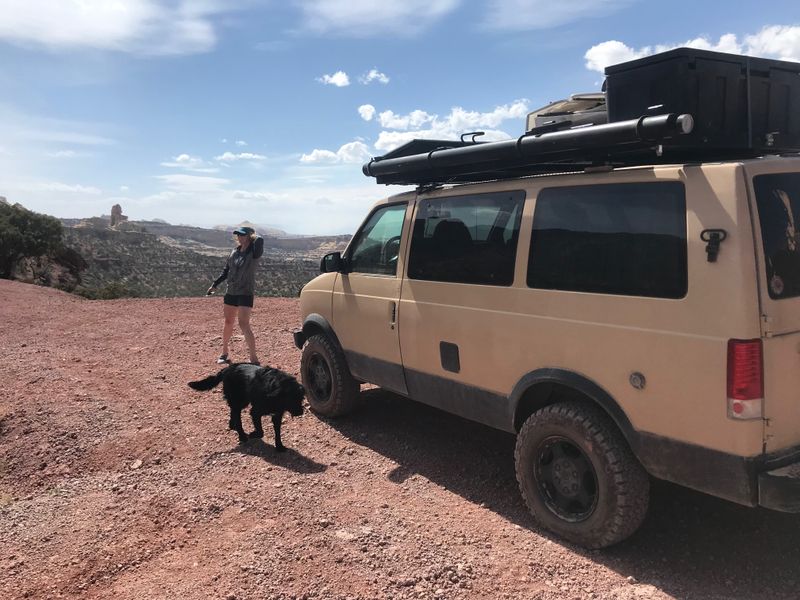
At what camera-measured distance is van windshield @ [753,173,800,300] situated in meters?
2.80

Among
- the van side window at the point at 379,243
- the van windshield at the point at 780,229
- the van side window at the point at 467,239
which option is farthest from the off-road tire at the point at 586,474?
the van side window at the point at 379,243

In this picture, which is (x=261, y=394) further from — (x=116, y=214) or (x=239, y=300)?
(x=116, y=214)

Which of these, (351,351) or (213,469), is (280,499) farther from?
(351,351)

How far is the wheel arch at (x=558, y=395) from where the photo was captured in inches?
124

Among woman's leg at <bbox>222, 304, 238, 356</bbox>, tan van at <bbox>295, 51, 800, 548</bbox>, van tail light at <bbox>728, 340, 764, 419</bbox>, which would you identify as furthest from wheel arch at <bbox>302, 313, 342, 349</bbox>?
van tail light at <bbox>728, 340, 764, 419</bbox>

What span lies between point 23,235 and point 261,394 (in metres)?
25.7

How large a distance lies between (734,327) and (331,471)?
304 centimetres

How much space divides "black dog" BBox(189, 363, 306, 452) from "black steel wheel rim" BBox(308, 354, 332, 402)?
2.08 feet

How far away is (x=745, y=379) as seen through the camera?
2.69m

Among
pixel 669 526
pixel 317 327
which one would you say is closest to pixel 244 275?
pixel 317 327

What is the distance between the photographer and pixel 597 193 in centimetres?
338

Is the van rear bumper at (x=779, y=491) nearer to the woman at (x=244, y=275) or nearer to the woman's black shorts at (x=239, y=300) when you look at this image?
the woman at (x=244, y=275)

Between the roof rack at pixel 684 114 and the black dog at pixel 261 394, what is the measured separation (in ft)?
8.35

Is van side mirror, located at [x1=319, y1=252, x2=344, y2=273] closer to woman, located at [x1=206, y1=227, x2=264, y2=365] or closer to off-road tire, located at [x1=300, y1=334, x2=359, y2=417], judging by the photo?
off-road tire, located at [x1=300, y1=334, x2=359, y2=417]
